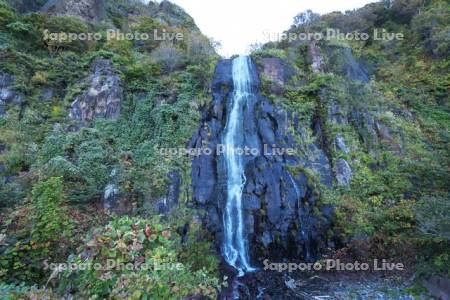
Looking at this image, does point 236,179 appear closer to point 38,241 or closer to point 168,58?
point 38,241

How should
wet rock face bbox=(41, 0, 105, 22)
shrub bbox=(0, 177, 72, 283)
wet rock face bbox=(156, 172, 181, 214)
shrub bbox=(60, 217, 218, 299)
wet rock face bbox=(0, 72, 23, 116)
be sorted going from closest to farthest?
shrub bbox=(60, 217, 218, 299)
shrub bbox=(0, 177, 72, 283)
wet rock face bbox=(156, 172, 181, 214)
wet rock face bbox=(0, 72, 23, 116)
wet rock face bbox=(41, 0, 105, 22)

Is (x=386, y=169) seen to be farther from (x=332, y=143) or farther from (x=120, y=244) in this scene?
(x=120, y=244)

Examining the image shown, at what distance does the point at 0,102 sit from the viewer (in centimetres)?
1123

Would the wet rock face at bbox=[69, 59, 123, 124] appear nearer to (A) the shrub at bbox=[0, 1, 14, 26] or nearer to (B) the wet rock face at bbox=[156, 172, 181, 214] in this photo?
(B) the wet rock face at bbox=[156, 172, 181, 214]

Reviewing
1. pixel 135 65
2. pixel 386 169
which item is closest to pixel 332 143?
pixel 386 169

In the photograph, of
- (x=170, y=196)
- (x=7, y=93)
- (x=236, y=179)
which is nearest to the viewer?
(x=170, y=196)

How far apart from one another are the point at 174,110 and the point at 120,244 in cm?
968

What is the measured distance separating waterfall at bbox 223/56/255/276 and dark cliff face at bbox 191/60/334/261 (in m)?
0.22

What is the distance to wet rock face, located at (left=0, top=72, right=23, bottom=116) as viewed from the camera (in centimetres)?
1135

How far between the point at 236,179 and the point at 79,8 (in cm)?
1904

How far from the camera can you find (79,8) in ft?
64.4

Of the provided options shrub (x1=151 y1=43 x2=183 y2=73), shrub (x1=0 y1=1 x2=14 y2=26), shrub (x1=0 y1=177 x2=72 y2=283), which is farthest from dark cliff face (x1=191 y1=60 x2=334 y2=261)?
shrub (x1=0 y1=1 x2=14 y2=26)

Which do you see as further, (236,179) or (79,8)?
(79,8)

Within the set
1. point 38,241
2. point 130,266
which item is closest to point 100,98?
point 38,241
